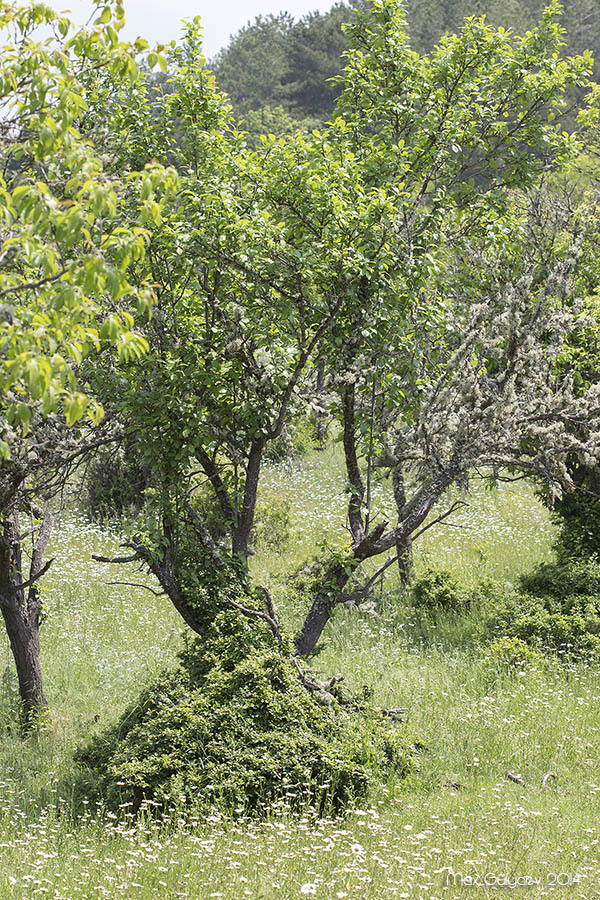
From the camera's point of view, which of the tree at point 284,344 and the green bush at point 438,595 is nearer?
the tree at point 284,344

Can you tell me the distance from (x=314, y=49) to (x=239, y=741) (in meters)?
54.8

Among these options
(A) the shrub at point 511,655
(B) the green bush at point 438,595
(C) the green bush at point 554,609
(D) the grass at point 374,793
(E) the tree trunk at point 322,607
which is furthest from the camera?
(B) the green bush at point 438,595

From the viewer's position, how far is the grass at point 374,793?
509cm

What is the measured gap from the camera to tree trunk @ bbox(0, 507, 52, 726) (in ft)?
28.0

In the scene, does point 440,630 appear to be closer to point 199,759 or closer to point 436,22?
point 199,759

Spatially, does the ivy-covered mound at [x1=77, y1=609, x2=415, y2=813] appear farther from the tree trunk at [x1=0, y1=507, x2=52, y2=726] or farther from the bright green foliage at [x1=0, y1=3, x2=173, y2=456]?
the bright green foliage at [x1=0, y1=3, x2=173, y2=456]

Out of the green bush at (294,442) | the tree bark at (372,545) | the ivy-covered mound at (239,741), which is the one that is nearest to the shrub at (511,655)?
the ivy-covered mound at (239,741)

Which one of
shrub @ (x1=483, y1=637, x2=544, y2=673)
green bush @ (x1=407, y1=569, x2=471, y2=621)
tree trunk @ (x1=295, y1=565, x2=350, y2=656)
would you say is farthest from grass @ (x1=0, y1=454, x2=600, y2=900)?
tree trunk @ (x1=295, y1=565, x2=350, y2=656)

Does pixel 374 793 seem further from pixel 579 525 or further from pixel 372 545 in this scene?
pixel 579 525

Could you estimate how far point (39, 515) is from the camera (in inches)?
349

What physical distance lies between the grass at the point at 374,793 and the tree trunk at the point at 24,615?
13.2 inches

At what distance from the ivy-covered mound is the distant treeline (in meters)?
39.9

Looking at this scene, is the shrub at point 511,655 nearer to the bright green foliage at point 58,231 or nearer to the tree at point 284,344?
the tree at point 284,344

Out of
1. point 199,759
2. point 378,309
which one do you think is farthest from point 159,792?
point 378,309
